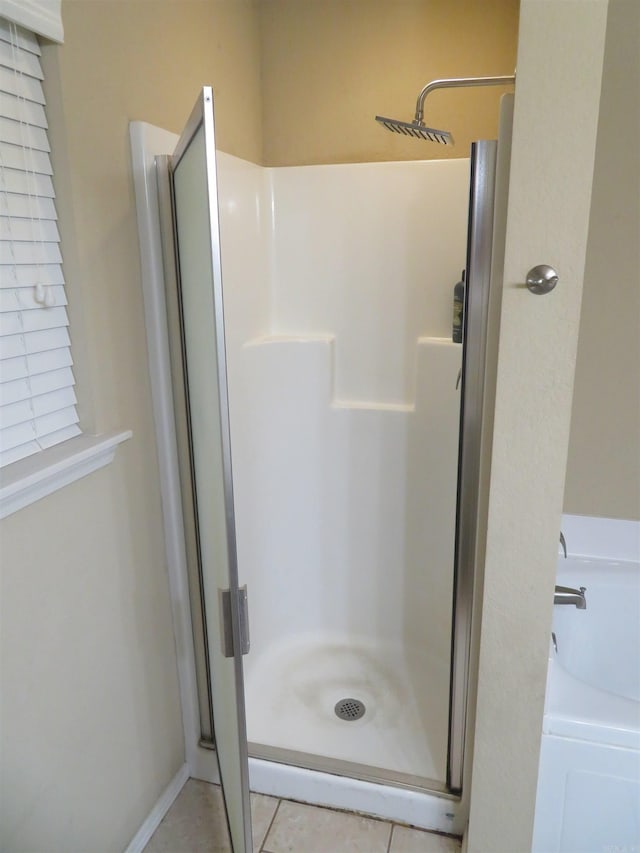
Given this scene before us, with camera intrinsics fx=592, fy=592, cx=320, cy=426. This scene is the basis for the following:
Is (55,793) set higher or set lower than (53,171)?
lower

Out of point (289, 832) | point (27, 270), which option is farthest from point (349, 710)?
point (27, 270)

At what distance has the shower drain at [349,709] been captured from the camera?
180cm

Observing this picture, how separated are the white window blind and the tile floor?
1080 mm

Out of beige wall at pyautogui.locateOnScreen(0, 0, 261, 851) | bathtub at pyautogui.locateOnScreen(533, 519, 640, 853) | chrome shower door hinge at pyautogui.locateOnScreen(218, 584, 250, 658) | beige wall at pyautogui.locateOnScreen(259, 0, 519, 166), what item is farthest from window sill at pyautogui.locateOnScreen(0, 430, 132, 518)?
beige wall at pyautogui.locateOnScreen(259, 0, 519, 166)

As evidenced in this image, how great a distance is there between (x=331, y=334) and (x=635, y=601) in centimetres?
123

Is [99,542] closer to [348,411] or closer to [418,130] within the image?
[348,411]

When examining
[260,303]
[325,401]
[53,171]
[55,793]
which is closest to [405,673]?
[325,401]

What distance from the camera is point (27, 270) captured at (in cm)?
108

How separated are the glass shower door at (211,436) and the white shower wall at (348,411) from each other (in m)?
0.43

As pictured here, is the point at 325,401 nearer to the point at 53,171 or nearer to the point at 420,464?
the point at 420,464

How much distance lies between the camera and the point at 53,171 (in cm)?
112

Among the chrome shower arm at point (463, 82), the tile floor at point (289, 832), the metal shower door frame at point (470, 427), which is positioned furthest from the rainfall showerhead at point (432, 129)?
the tile floor at point (289, 832)

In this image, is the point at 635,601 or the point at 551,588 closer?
the point at 551,588

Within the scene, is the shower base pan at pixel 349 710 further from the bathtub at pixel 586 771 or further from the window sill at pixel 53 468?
the window sill at pixel 53 468
